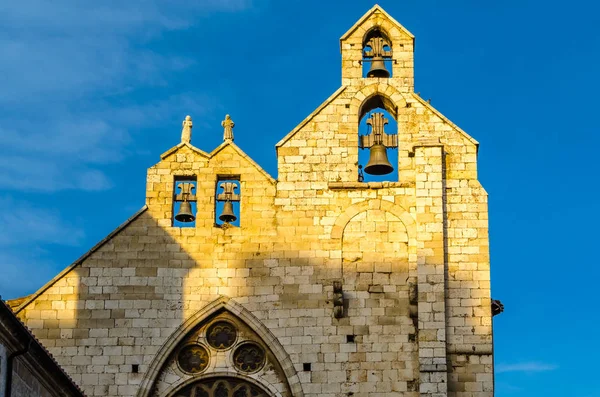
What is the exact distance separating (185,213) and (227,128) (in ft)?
6.10

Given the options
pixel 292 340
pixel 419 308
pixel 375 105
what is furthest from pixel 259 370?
pixel 375 105

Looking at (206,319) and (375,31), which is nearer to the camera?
(206,319)

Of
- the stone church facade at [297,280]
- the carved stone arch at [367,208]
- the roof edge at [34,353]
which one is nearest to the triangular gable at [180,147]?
the stone church facade at [297,280]

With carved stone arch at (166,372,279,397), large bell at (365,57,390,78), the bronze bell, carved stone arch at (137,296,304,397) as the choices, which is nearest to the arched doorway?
carved stone arch at (166,372,279,397)

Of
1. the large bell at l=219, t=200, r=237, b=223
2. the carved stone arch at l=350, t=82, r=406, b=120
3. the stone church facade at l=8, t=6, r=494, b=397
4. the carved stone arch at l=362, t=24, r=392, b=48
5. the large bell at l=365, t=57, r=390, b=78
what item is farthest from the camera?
the carved stone arch at l=362, t=24, r=392, b=48

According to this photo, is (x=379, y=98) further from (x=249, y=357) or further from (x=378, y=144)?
(x=249, y=357)

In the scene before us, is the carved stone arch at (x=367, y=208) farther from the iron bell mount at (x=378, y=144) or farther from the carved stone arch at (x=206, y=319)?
the carved stone arch at (x=206, y=319)

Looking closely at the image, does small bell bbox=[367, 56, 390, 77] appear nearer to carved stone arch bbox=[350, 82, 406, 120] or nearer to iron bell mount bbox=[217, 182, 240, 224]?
carved stone arch bbox=[350, 82, 406, 120]

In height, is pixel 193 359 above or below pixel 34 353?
above

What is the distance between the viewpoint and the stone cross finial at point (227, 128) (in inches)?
1102

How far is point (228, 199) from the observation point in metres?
27.5

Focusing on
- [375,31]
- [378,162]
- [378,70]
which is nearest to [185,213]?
[378,162]

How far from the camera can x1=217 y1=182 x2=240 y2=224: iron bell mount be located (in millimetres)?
27344

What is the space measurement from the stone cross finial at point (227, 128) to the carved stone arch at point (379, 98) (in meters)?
2.27
